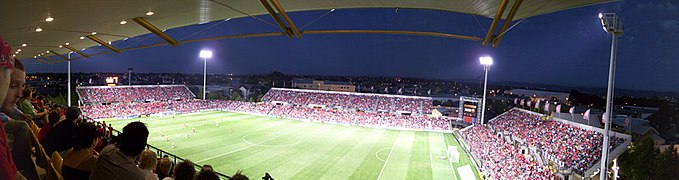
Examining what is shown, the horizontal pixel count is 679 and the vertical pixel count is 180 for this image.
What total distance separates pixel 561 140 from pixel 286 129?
24253 millimetres

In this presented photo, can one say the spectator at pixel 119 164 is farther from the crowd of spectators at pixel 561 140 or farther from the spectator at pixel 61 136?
the crowd of spectators at pixel 561 140

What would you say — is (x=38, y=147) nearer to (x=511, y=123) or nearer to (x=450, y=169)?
(x=450, y=169)

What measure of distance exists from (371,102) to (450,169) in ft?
82.8

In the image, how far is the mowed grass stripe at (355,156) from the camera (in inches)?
782

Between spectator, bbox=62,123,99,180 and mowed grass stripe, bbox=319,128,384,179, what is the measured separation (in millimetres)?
16349

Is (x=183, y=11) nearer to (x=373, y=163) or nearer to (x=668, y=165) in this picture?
A: (x=373, y=163)

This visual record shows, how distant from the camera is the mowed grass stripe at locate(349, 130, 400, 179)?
19656 mm

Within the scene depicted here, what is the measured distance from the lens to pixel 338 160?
2302 centimetres

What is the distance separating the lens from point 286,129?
35.7 m

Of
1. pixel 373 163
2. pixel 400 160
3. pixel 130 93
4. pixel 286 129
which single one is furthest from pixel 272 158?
pixel 130 93

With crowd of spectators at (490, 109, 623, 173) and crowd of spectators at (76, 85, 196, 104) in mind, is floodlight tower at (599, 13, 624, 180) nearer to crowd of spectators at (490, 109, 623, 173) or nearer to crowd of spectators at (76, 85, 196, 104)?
crowd of spectators at (490, 109, 623, 173)

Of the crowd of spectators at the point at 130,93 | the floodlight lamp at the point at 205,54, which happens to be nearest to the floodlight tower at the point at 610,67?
the floodlight lamp at the point at 205,54

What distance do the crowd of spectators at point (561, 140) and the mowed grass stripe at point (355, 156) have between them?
1065 centimetres

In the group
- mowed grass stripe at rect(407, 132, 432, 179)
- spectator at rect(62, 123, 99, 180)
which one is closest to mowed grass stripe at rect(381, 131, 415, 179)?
mowed grass stripe at rect(407, 132, 432, 179)
